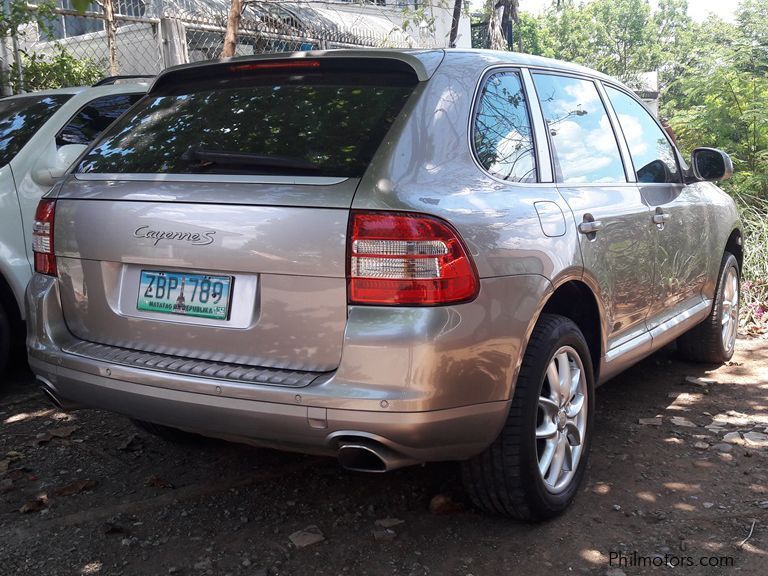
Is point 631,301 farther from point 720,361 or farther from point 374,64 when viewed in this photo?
point 720,361

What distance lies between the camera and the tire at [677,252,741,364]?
5.14 metres

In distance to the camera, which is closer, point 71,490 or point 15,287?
point 71,490

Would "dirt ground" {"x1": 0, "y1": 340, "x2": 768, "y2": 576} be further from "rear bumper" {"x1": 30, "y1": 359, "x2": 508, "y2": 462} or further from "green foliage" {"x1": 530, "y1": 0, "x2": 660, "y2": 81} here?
"green foliage" {"x1": 530, "y1": 0, "x2": 660, "y2": 81}

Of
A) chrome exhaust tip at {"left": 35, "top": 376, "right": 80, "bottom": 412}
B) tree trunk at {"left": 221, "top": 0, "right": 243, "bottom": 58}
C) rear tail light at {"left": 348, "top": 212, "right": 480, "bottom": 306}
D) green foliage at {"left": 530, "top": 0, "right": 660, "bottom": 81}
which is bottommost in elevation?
green foliage at {"left": 530, "top": 0, "right": 660, "bottom": 81}

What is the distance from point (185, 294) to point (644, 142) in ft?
8.88

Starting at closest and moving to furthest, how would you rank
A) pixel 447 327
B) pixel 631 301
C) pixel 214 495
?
pixel 447 327, pixel 214 495, pixel 631 301

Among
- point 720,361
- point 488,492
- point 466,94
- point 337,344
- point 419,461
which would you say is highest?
point 466,94

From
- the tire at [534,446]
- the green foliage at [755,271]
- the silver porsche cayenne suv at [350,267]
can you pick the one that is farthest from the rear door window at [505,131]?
the green foliage at [755,271]

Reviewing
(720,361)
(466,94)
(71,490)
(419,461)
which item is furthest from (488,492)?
(720,361)

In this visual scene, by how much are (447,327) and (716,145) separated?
26.0 feet

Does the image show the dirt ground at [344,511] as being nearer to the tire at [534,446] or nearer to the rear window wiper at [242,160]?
the tire at [534,446]

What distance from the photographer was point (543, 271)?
292cm

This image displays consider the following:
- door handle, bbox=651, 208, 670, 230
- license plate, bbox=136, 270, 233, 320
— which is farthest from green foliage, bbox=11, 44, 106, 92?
door handle, bbox=651, 208, 670, 230

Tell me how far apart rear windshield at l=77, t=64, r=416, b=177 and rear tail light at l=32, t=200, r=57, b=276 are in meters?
0.21
